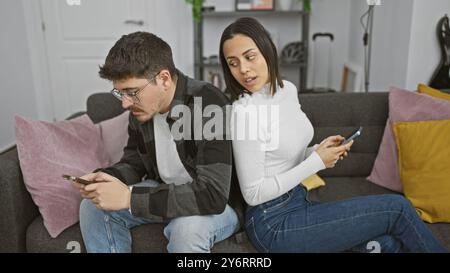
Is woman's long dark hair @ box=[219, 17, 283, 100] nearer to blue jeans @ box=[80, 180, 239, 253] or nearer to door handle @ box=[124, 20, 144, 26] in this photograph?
blue jeans @ box=[80, 180, 239, 253]

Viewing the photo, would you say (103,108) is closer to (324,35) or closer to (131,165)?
(131,165)

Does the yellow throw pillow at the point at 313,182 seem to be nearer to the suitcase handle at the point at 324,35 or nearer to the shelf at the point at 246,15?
the shelf at the point at 246,15

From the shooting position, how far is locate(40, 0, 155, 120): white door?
3.04 meters

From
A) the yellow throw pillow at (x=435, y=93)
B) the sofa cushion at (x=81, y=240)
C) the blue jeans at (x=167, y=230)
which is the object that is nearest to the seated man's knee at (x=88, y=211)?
the blue jeans at (x=167, y=230)

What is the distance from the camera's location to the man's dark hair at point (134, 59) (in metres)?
1.01

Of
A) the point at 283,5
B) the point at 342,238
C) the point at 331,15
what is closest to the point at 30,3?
the point at 283,5

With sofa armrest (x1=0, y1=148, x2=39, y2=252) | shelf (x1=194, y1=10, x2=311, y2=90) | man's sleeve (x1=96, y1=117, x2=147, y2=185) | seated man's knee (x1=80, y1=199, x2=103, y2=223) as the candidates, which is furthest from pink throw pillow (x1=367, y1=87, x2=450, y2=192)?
shelf (x1=194, y1=10, x2=311, y2=90)

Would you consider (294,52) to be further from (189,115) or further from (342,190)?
(189,115)

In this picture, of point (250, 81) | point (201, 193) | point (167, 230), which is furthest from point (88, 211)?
point (250, 81)

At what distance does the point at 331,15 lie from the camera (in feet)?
11.4

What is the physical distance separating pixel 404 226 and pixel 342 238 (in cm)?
16

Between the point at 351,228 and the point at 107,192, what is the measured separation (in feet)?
2.10

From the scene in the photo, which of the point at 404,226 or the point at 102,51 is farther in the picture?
the point at 102,51

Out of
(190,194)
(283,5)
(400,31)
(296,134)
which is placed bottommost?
(190,194)
